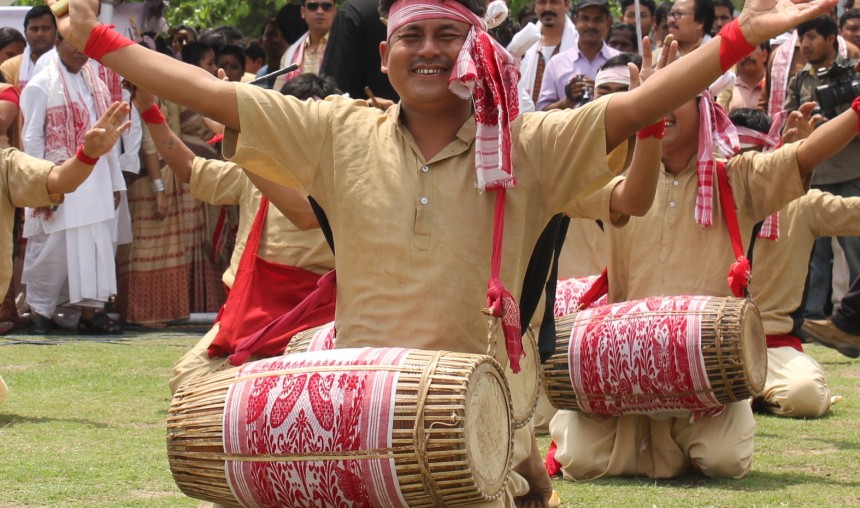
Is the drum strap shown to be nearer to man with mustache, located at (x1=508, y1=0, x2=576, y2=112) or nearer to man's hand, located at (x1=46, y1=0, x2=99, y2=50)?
man's hand, located at (x1=46, y1=0, x2=99, y2=50)

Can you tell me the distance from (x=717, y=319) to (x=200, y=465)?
106 inches

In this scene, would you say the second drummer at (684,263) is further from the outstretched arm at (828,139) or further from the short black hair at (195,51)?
the short black hair at (195,51)

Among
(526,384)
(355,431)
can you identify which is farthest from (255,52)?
(355,431)

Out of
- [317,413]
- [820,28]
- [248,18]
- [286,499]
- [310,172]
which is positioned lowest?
[286,499]

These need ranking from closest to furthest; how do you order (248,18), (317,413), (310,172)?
A: (317,413), (310,172), (248,18)

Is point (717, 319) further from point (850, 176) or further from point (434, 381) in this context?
point (850, 176)

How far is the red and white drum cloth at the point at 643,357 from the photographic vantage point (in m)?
5.73

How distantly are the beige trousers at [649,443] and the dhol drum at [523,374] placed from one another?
1.30m

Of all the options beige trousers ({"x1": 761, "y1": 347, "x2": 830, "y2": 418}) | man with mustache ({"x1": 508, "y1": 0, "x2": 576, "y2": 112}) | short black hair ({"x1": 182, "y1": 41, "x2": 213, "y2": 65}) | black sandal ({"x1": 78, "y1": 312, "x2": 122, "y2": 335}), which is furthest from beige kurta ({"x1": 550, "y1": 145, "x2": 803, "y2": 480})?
short black hair ({"x1": 182, "y1": 41, "x2": 213, "y2": 65})

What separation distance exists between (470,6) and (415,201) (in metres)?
0.60

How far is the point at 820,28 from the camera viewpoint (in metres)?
9.98

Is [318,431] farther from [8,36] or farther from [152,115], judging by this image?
[8,36]

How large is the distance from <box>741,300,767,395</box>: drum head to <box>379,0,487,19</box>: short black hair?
2.18 meters

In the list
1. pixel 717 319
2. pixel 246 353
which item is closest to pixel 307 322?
pixel 246 353
